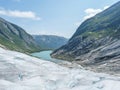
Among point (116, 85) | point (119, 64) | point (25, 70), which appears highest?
point (119, 64)

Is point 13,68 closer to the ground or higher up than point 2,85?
higher up

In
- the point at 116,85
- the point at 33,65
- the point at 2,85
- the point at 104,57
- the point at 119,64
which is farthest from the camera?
the point at 104,57

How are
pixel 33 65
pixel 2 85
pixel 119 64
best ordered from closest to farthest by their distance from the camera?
pixel 2 85, pixel 33 65, pixel 119 64

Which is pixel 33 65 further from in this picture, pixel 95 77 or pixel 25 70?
pixel 95 77

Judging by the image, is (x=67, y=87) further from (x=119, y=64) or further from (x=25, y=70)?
(x=119, y=64)

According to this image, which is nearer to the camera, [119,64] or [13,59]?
[13,59]

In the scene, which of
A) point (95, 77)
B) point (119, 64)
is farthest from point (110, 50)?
point (95, 77)
